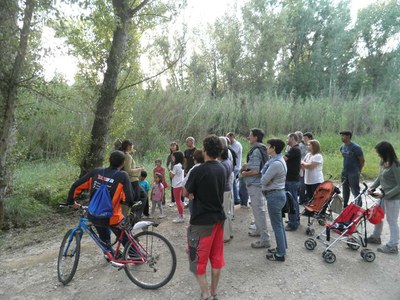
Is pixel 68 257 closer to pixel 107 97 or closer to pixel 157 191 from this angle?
pixel 157 191

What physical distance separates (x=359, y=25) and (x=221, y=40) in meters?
12.9

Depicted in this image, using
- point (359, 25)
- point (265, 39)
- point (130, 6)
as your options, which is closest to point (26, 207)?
point (130, 6)

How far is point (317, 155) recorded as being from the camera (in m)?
6.25

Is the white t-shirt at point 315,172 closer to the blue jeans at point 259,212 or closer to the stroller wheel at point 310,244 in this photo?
the stroller wheel at point 310,244

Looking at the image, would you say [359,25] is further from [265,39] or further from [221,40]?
[221,40]

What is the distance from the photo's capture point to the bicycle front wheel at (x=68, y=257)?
4.12 m

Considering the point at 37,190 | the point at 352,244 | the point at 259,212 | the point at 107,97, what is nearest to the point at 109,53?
the point at 107,97

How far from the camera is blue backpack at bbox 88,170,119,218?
387 cm

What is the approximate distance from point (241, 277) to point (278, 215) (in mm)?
953

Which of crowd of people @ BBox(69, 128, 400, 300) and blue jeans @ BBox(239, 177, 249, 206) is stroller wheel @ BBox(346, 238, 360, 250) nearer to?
crowd of people @ BBox(69, 128, 400, 300)

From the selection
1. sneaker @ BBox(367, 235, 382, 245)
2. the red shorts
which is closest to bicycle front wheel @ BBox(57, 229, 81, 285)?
the red shorts

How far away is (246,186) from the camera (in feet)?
18.7

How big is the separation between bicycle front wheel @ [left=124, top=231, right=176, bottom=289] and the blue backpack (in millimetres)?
456

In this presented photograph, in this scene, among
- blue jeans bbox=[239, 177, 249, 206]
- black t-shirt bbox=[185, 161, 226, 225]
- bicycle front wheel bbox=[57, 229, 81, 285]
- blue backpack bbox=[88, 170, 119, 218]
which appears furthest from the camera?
blue jeans bbox=[239, 177, 249, 206]
